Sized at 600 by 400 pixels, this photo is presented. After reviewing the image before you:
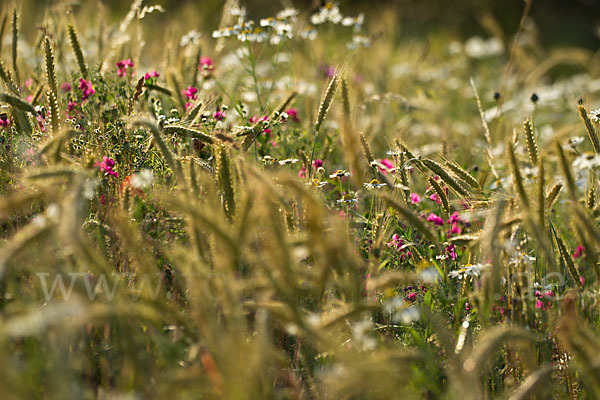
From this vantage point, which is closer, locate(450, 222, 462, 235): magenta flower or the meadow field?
the meadow field

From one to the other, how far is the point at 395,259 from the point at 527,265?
1.48 feet

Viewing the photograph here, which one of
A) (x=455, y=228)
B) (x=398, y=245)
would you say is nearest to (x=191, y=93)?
(x=398, y=245)

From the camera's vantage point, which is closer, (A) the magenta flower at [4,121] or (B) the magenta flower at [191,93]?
(A) the magenta flower at [4,121]

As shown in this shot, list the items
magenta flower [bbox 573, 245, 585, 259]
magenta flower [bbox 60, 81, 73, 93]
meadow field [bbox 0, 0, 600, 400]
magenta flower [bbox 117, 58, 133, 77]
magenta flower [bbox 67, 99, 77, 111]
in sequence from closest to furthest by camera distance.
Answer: meadow field [bbox 0, 0, 600, 400]
magenta flower [bbox 573, 245, 585, 259]
magenta flower [bbox 67, 99, 77, 111]
magenta flower [bbox 117, 58, 133, 77]
magenta flower [bbox 60, 81, 73, 93]

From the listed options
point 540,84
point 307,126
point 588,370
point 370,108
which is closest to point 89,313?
point 588,370

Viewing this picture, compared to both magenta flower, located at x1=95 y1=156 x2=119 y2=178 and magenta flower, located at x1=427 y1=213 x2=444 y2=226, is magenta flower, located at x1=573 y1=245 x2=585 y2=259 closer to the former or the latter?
magenta flower, located at x1=427 y1=213 x2=444 y2=226

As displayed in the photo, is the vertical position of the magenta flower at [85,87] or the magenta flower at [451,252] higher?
the magenta flower at [85,87]

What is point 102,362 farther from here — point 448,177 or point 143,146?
point 448,177

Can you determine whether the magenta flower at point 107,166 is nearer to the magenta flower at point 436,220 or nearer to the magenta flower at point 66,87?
the magenta flower at point 66,87

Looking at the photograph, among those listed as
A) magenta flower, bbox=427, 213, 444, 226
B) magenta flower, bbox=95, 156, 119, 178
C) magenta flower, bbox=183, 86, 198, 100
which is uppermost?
magenta flower, bbox=183, 86, 198, 100

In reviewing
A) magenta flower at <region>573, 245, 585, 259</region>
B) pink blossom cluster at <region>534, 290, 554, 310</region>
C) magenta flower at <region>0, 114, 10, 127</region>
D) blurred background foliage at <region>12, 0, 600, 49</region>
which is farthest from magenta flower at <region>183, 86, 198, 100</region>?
blurred background foliage at <region>12, 0, 600, 49</region>

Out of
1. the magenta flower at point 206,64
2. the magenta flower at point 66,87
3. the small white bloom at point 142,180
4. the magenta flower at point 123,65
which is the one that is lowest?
the small white bloom at point 142,180

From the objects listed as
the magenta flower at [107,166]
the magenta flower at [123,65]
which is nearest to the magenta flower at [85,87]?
the magenta flower at [123,65]

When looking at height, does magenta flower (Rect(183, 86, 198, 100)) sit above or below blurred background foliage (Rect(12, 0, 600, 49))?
below
